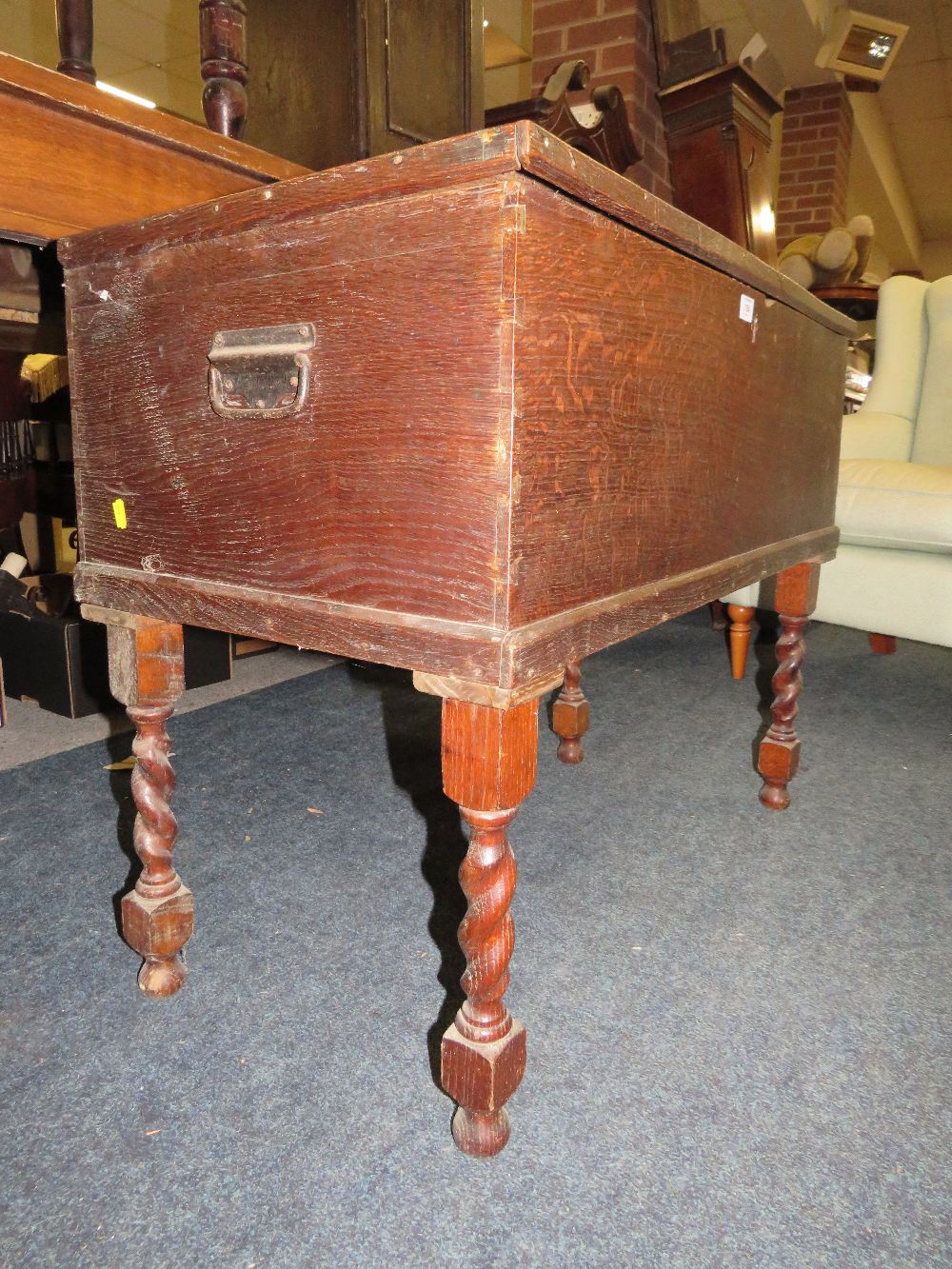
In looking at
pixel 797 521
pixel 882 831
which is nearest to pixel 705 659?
pixel 882 831

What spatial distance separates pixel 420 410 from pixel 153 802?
56 centimetres

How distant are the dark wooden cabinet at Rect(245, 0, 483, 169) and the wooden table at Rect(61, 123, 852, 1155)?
2.09ft

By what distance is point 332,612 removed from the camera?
2.24ft

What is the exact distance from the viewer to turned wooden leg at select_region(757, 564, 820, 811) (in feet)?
4.59

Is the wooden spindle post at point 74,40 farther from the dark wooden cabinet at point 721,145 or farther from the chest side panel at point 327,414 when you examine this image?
the dark wooden cabinet at point 721,145

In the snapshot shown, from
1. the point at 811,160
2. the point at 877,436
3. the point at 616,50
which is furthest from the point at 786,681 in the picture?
the point at 811,160

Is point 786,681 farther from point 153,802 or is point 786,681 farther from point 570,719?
point 153,802

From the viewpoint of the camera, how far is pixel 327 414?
65 cm

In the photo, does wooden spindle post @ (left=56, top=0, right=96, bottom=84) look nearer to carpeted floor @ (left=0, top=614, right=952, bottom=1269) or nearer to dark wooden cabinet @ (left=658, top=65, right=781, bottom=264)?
carpeted floor @ (left=0, top=614, right=952, bottom=1269)

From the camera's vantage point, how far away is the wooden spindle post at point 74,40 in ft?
2.92

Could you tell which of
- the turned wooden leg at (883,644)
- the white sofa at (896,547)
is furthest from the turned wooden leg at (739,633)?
the turned wooden leg at (883,644)

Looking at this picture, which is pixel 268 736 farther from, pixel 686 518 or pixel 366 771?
pixel 686 518

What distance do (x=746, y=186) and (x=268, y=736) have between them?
172cm

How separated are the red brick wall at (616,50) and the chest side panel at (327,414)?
2.41 metres
